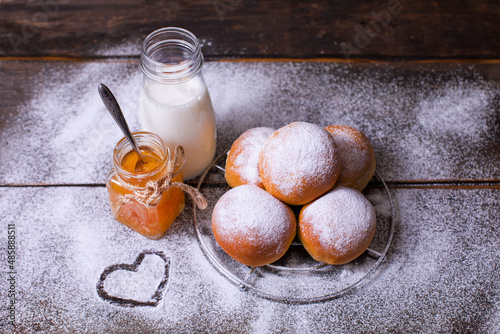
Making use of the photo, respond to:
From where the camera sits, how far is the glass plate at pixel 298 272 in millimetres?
748

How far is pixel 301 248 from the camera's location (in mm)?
789

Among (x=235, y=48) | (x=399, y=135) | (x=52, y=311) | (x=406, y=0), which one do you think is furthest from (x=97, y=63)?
(x=406, y=0)

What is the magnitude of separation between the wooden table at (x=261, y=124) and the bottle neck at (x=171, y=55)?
201mm

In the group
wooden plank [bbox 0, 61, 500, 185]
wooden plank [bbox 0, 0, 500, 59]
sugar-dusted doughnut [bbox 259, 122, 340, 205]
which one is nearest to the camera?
sugar-dusted doughnut [bbox 259, 122, 340, 205]

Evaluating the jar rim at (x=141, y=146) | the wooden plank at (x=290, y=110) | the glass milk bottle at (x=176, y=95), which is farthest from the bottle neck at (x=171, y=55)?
the wooden plank at (x=290, y=110)

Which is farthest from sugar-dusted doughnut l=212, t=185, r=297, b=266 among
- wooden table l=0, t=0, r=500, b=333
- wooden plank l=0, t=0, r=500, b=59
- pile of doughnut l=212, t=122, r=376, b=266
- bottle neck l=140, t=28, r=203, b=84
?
wooden plank l=0, t=0, r=500, b=59

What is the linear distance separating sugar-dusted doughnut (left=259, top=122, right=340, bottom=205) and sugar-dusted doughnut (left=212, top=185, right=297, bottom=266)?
29 mm

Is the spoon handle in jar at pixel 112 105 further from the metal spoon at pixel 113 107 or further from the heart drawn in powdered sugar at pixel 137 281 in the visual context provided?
the heart drawn in powdered sugar at pixel 137 281

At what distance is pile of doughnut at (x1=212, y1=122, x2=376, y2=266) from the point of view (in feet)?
2.21

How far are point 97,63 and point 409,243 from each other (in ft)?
2.70

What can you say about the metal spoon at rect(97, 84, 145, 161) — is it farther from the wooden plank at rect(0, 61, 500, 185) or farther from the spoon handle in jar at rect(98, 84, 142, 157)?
the wooden plank at rect(0, 61, 500, 185)

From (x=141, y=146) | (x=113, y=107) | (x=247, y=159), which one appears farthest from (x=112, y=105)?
(x=247, y=159)

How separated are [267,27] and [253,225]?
645mm

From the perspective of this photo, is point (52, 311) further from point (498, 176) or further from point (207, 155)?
point (498, 176)
